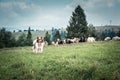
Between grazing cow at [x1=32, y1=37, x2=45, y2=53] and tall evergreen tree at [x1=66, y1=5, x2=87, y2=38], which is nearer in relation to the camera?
grazing cow at [x1=32, y1=37, x2=45, y2=53]

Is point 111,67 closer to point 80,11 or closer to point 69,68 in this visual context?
point 69,68

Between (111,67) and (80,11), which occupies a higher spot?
(80,11)

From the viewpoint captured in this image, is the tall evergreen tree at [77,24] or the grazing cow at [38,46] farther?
the tall evergreen tree at [77,24]

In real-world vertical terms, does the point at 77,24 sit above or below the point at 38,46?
above

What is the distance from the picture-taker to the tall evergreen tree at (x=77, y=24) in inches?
3438

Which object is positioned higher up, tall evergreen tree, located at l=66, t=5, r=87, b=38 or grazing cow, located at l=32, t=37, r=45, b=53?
tall evergreen tree, located at l=66, t=5, r=87, b=38

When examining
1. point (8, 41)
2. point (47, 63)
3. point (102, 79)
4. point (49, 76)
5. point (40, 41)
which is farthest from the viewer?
point (8, 41)

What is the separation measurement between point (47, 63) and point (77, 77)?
4246 millimetres

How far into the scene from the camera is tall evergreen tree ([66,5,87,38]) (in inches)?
3438

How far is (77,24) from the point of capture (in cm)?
8969

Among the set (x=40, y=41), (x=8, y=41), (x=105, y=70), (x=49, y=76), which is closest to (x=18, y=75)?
(x=49, y=76)

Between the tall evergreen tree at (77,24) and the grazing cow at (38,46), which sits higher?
the tall evergreen tree at (77,24)

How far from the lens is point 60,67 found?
14.0 m

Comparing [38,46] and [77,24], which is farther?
[77,24]
